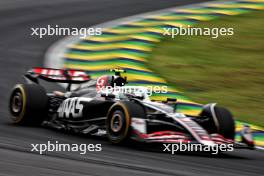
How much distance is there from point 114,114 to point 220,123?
1.40m

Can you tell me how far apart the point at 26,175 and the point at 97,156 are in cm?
178

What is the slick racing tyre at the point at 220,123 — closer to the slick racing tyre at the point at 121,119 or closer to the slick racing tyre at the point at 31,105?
the slick racing tyre at the point at 121,119

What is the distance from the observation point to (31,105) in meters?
11.7

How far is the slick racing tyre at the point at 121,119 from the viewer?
10.1m

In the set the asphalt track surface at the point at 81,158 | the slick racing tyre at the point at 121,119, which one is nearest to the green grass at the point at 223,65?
the asphalt track surface at the point at 81,158

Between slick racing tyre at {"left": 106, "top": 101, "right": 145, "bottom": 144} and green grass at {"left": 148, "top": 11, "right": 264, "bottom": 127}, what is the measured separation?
319 centimetres

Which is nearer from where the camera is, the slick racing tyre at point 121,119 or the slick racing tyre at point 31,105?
the slick racing tyre at point 121,119

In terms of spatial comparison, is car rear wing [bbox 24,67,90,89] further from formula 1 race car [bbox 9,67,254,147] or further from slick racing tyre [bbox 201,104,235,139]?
slick racing tyre [bbox 201,104,235,139]

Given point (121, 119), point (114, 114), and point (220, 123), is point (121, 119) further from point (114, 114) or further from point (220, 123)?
point (220, 123)

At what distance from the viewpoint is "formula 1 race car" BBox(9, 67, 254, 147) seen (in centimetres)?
1007

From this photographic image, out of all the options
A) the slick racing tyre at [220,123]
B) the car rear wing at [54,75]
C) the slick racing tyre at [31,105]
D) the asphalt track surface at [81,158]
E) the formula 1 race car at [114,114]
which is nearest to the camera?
the asphalt track surface at [81,158]

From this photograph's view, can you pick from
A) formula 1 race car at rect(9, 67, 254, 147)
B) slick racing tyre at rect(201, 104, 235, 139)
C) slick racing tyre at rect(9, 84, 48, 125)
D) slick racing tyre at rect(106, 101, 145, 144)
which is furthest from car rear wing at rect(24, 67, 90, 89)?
slick racing tyre at rect(201, 104, 235, 139)

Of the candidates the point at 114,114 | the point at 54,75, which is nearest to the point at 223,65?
the point at 54,75

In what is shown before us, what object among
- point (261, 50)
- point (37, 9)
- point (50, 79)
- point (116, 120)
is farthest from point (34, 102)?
point (37, 9)
